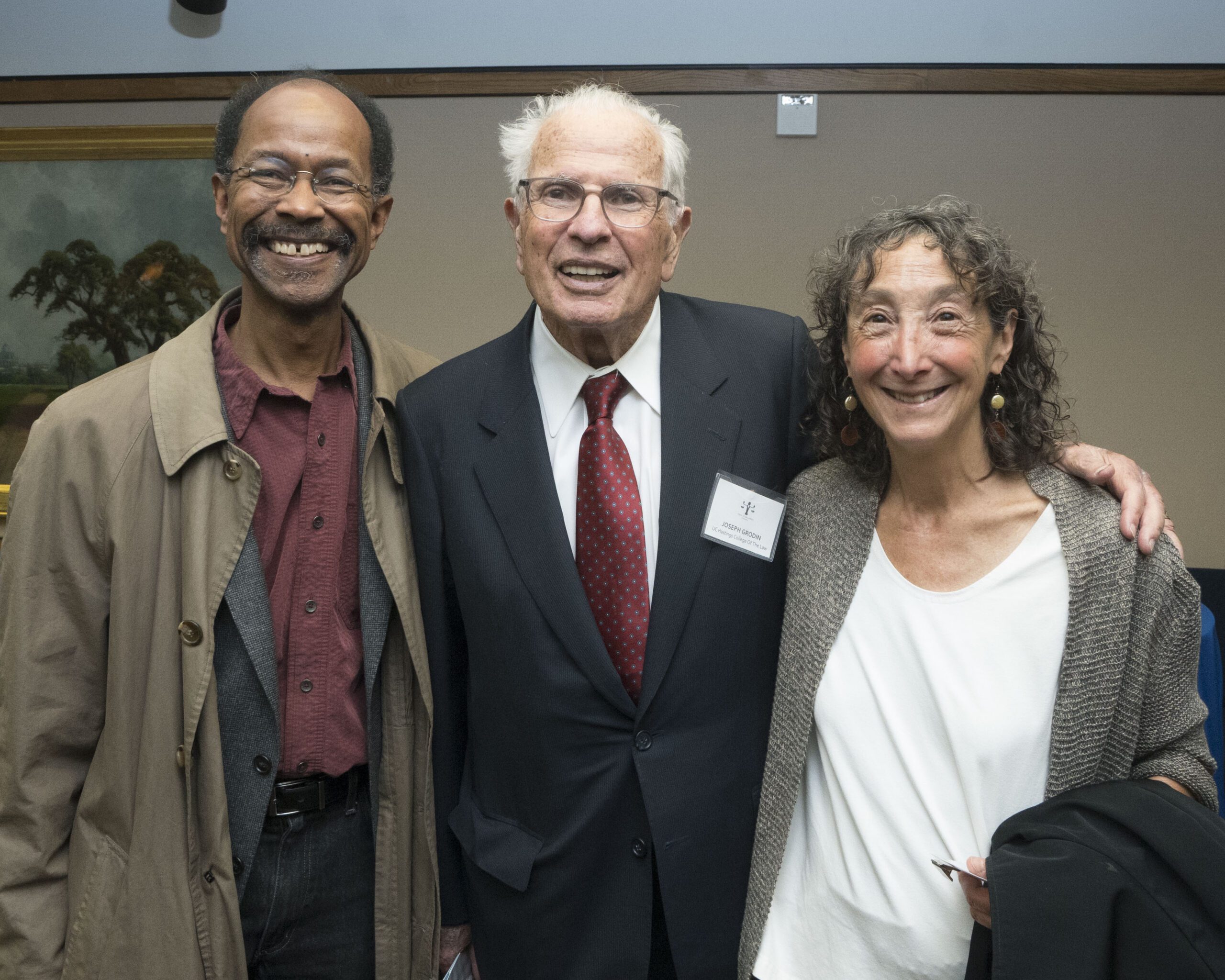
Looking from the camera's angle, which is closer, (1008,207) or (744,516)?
(744,516)

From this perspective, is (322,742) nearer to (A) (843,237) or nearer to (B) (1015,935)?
(B) (1015,935)

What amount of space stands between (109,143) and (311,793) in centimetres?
302

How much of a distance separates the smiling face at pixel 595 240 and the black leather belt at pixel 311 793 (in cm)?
91

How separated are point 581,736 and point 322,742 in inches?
18.1

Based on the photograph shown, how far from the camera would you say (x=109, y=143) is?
3619 mm

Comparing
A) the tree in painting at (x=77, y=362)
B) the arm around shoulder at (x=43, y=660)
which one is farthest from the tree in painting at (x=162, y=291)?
the arm around shoulder at (x=43, y=660)

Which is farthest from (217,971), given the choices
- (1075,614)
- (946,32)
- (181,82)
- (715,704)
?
(946,32)

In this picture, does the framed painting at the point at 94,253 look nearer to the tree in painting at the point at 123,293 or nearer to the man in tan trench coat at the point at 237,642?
the tree in painting at the point at 123,293

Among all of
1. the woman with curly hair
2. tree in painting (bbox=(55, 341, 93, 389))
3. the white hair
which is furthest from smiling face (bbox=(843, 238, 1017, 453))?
tree in painting (bbox=(55, 341, 93, 389))

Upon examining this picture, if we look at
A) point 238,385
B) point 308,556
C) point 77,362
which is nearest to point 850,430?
point 308,556

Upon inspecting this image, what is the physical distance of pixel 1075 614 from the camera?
1.33 m

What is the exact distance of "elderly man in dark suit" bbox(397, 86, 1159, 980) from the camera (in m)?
1.59

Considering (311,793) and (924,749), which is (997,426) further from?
(311,793)

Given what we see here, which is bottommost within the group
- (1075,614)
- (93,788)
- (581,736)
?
(93,788)
